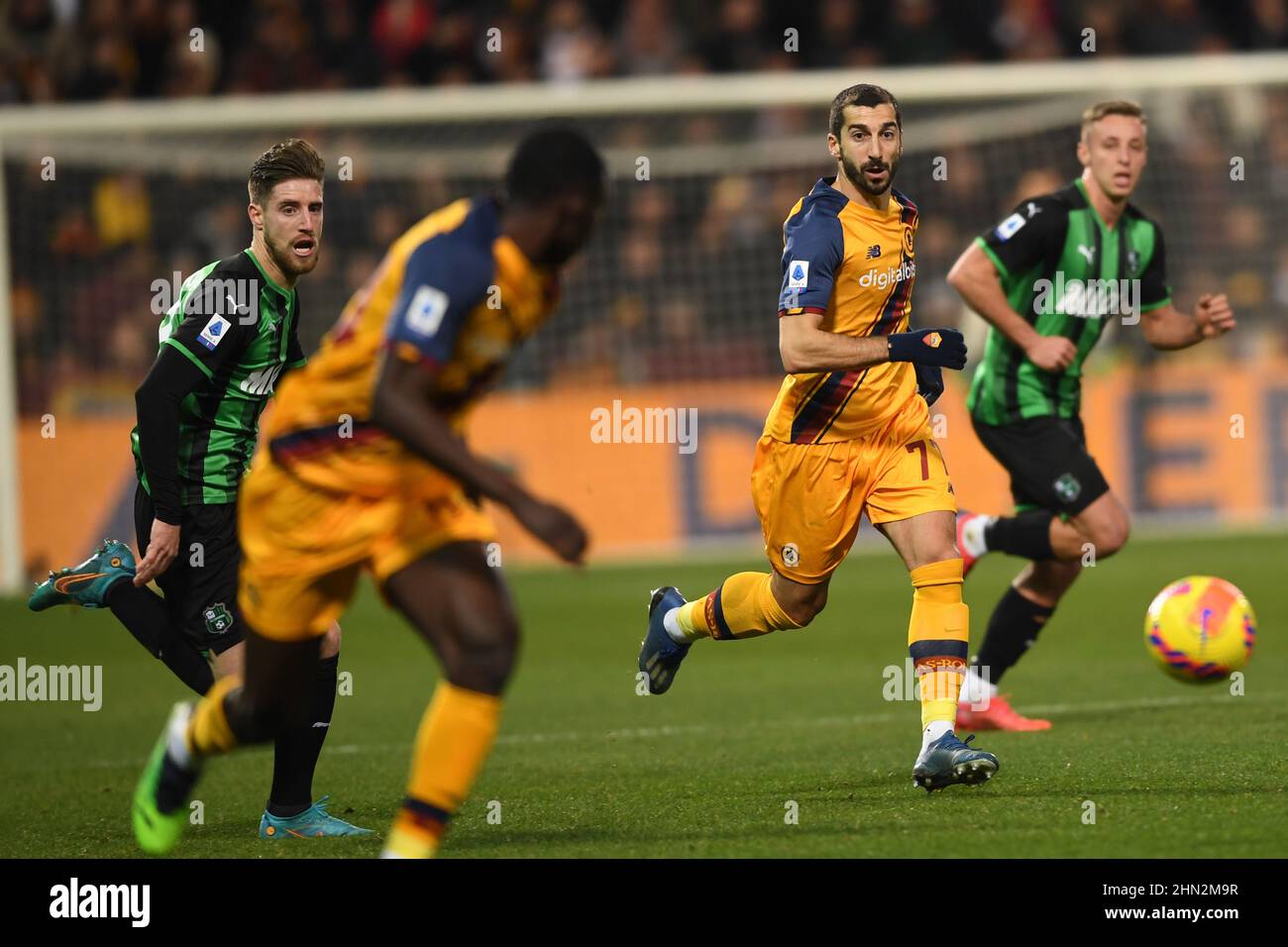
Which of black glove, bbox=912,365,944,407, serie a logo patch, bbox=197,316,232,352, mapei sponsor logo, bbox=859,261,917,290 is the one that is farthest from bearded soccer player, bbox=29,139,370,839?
black glove, bbox=912,365,944,407

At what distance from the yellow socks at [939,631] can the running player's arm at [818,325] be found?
2.45 ft

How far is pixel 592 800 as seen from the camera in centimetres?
678

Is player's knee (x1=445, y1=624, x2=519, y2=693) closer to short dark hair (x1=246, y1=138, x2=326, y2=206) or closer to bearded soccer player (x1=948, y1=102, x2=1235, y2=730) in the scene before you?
short dark hair (x1=246, y1=138, x2=326, y2=206)

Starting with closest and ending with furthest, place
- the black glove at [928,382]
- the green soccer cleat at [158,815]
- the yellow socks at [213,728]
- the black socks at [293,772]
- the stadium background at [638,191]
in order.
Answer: the yellow socks at [213,728] < the green soccer cleat at [158,815] < the black socks at [293,772] < the black glove at [928,382] < the stadium background at [638,191]

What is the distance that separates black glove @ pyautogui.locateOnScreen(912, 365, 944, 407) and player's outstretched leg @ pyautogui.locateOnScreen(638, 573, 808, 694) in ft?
2.63

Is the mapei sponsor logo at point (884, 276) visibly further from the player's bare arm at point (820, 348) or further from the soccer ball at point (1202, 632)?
the soccer ball at point (1202, 632)

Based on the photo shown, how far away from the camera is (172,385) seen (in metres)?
6.47

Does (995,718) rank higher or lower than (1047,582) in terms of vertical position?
lower

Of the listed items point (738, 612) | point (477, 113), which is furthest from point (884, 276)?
point (477, 113)

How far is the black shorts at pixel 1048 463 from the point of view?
8195 mm

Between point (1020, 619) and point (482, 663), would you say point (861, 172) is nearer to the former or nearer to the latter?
point (1020, 619)

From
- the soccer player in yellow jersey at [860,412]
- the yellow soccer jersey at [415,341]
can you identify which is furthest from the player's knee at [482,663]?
the soccer player in yellow jersey at [860,412]

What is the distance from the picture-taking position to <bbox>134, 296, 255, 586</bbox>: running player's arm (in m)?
6.46

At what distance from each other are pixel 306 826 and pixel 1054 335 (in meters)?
4.05
